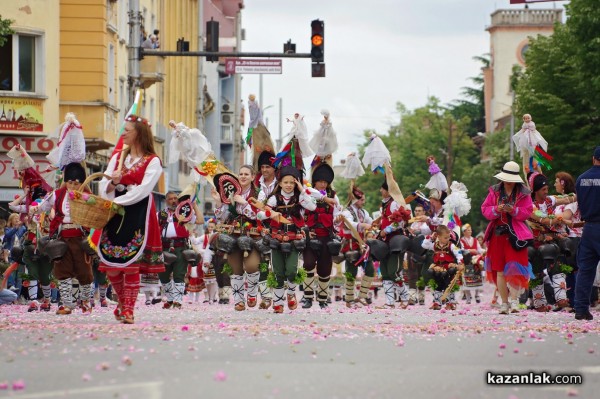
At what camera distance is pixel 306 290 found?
21.2m

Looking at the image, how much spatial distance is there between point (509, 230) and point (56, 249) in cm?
561

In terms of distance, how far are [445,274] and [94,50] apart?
21808 millimetres

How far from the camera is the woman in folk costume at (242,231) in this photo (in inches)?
802

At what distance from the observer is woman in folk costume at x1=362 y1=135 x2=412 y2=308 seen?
75.4 ft

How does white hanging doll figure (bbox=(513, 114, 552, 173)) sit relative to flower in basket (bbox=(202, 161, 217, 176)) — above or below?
above

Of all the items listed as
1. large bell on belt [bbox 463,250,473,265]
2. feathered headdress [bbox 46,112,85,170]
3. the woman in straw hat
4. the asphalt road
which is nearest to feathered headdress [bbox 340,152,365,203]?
large bell on belt [bbox 463,250,473,265]

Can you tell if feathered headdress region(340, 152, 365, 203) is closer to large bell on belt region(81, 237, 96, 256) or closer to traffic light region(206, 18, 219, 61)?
large bell on belt region(81, 237, 96, 256)

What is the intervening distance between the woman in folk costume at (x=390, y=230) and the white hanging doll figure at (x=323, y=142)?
1.33 meters

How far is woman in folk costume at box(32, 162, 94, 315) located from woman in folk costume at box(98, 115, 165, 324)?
→ 2.90 metres

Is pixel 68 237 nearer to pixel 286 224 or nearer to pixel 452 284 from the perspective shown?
pixel 286 224

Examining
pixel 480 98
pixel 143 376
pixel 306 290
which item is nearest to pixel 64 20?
pixel 306 290

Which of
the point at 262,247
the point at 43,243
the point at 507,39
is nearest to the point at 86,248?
the point at 43,243

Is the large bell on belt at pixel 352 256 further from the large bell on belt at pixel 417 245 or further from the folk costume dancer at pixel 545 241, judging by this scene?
the folk costume dancer at pixel 545 241

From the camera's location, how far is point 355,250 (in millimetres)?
24562
